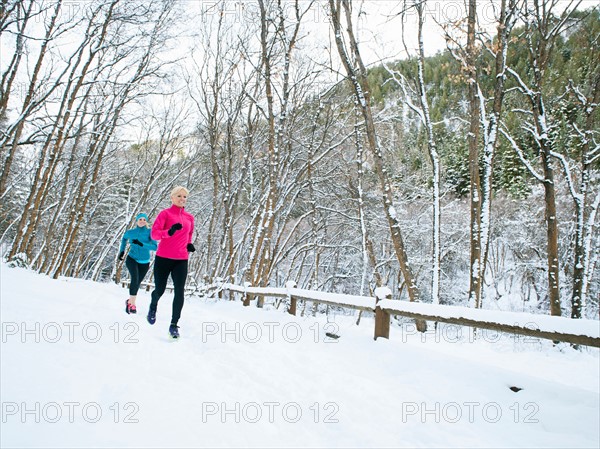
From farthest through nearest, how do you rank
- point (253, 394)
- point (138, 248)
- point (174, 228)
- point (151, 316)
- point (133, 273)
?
point (138, 248)
point (133, 273)
point (151, 316)
point (174, 228)
point (253, 394)

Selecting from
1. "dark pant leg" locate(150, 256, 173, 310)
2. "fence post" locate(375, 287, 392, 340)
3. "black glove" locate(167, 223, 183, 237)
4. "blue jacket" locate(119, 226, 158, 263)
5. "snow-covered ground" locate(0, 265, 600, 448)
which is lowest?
"snow-covered ground" locate(0, 265, 600, 448)

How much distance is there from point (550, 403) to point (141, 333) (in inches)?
164

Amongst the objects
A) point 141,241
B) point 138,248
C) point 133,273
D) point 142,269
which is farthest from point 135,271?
point 141,241

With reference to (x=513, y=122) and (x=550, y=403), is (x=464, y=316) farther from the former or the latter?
(x=513, y=122)

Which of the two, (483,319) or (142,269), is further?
(142,269)

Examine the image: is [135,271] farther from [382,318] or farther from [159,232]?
[382,318]

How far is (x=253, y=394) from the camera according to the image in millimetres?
2873

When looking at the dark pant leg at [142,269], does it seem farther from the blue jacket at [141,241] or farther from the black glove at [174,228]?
the black glove at [174,228]

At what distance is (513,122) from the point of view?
26906 millimetres

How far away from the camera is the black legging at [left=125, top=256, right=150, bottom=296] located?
578cm

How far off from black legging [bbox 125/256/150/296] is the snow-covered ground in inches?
47.1

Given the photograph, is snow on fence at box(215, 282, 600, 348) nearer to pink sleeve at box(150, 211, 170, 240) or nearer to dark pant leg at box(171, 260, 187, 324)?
dark pant leg at box(171, 260, 187, 324)

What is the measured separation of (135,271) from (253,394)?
3925 mm

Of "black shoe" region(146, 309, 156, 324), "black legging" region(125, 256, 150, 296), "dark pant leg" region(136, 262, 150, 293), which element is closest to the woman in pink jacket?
"black shoe" region(146, 309, 156, 324)
